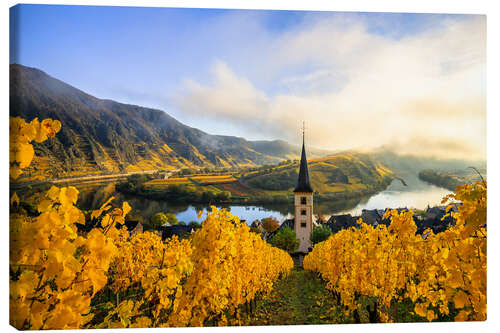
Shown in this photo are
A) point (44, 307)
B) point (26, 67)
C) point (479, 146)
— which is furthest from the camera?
point (479, 146)

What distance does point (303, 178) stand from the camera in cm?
431

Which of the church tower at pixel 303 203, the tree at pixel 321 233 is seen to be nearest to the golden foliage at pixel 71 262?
the church tower at pixel 303 203

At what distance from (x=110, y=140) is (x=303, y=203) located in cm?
268

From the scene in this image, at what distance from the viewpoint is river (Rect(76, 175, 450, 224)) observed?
12.5 feet

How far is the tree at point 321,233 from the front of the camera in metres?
4.33

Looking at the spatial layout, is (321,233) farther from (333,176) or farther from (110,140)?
(110,140)

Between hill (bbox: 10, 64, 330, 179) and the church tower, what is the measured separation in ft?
0.84

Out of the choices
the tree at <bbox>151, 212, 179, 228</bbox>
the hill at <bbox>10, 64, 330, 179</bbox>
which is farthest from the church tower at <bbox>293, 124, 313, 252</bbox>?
the tree at <bbox>151, 212, 179, 228</bbox>

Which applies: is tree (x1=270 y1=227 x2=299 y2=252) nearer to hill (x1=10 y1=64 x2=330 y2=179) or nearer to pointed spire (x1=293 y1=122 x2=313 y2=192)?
pointed spire (x1=293 y1=122 x2=313 y2=192)

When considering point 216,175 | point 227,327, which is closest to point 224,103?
point 216,175

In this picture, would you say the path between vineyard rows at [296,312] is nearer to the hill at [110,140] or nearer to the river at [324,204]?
the river at [324,204]

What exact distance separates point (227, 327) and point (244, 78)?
116 inches

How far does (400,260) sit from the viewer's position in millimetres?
3418

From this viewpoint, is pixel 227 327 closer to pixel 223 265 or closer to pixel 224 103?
pixel 223 265
